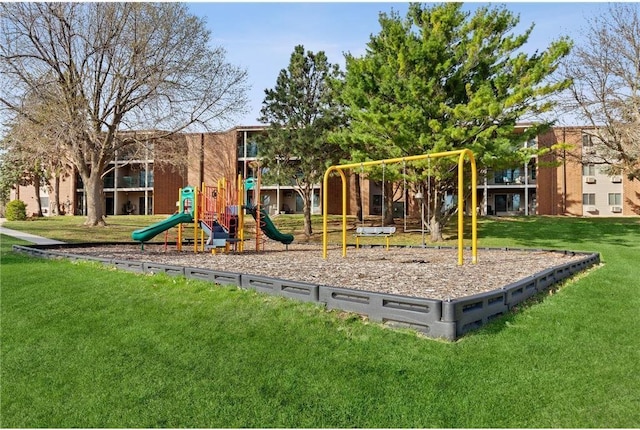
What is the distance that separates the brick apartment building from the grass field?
88.1ft

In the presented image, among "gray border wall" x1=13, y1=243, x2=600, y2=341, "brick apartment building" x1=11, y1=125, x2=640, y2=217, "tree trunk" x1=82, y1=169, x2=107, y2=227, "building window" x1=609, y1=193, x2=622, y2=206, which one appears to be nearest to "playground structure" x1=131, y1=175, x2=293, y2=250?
"gray border wall" x1=13, y1=243, x2=600, y2=341

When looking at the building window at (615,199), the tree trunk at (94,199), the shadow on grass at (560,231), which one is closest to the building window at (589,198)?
the building window at (615,199)

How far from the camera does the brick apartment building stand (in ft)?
125

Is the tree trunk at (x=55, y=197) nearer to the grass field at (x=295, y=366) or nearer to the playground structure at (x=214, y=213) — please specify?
the playground structure at (x=214, y=213)

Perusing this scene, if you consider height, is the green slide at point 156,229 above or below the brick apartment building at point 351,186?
below

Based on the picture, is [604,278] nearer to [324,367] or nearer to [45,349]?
[324,367]

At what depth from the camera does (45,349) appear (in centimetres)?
597

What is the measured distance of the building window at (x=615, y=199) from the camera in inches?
1501

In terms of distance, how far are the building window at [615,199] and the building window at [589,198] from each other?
1.25m

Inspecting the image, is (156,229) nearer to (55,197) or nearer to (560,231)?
(560,231)

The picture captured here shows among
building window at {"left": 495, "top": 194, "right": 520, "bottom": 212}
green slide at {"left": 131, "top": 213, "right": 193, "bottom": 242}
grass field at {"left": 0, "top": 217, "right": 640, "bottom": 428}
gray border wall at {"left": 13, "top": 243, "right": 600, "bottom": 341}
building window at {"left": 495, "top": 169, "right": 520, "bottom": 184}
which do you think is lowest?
grass field at {"left": 0, "top": 217, "right": 640, "bottom": 428}

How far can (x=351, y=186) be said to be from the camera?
3956 cm

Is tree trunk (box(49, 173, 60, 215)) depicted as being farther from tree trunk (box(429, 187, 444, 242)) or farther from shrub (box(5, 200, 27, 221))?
tree trunk (box(429, 187, 444, 242))

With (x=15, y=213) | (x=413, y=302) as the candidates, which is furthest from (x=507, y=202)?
(x=413, y=302)
